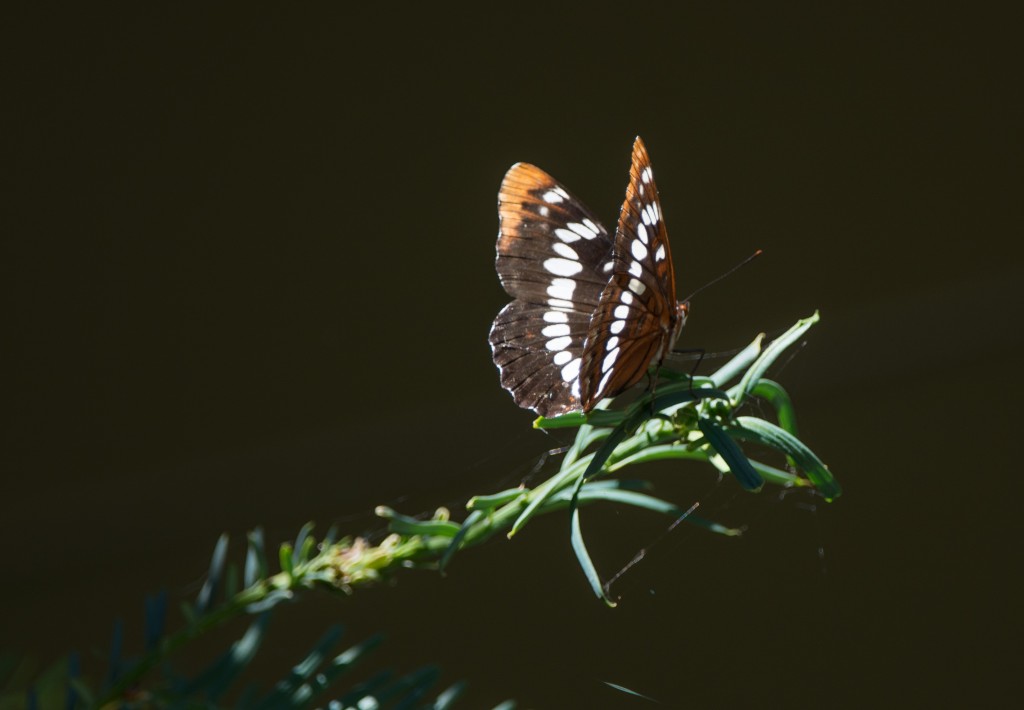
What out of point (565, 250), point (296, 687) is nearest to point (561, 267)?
point (565, 250)

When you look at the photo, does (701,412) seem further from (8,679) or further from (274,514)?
(274,514)

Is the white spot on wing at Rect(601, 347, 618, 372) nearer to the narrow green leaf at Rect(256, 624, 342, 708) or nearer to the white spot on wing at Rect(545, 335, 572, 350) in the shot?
the white spot on wing at Rect(545, 335, 572, 350)

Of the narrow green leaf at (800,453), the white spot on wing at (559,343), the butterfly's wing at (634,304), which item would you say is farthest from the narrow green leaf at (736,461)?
the white spot on wing at (559,343)

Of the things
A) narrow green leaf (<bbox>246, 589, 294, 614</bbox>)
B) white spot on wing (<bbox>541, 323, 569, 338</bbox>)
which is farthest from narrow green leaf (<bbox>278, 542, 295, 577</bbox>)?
white spot on wing (<bbox>541, 323, 569, 338</bbox>)

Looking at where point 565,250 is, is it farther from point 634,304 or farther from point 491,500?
point 491,500

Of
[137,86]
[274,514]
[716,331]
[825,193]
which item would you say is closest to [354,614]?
[274,514]

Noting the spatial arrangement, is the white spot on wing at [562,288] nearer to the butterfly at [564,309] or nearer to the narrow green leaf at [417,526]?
the butterfly at [564,309]

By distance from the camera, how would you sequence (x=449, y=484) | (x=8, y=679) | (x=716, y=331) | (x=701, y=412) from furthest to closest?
(x=449, y=484)
(x=716, y=331)
(x=8, y=679)
(x=701, y=412)
